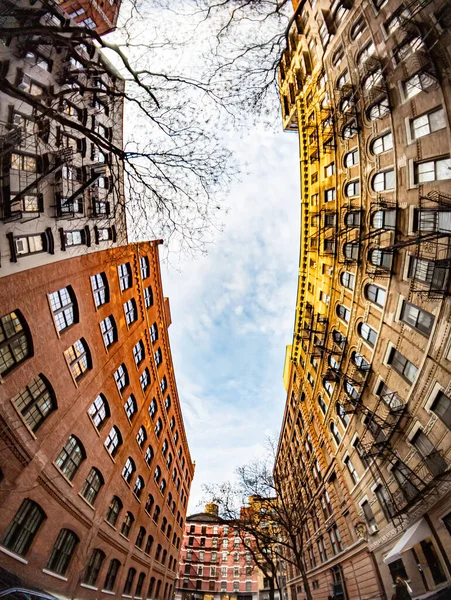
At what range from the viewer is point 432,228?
1331 cm

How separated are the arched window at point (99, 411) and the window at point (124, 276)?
8505 mm

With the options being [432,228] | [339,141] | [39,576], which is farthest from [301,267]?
[39,576]

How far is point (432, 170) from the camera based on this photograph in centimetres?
1345

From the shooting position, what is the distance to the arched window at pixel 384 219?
15.9 metres

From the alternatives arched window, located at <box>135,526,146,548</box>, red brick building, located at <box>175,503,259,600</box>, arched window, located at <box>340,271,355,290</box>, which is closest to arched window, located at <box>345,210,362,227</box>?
arched window, located at <box>340,271,355,290</box>

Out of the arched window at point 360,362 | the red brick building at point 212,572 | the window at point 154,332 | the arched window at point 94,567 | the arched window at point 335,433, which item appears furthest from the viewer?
the red brick building at point 212,572

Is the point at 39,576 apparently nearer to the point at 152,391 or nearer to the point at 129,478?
the point at 129,478

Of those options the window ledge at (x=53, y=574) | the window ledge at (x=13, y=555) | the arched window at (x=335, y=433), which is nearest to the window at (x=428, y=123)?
the arched window at (x=335, y=433)

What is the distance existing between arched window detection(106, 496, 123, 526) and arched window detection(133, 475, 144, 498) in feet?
8.61

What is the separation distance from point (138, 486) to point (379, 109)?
33.1 metres

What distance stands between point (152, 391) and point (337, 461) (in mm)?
17842

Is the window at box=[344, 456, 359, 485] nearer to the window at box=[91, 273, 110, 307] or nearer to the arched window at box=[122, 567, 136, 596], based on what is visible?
the arched window at box=[122, 567, 136, 596]

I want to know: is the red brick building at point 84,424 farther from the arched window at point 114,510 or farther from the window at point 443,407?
the window at point 443,407

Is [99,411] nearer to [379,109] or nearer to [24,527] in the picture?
[24,527]
